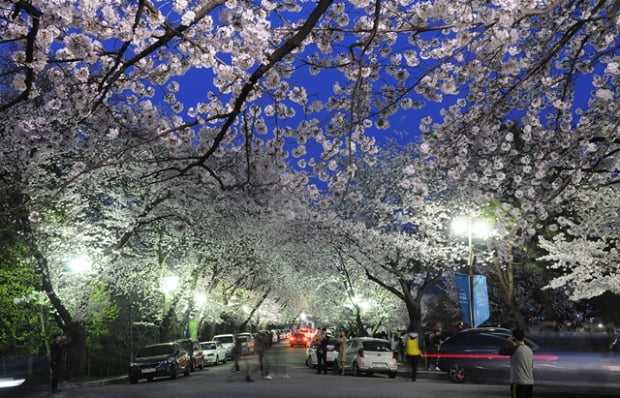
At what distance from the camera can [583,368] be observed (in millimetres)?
14023

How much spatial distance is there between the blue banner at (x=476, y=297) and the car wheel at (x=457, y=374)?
5015 mm

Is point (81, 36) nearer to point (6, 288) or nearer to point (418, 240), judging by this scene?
point (6, 288)

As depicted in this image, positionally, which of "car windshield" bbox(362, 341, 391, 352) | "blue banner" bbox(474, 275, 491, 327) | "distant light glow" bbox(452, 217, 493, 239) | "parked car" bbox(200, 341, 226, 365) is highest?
"distant light glow" bbox(452, 217, 493, 239)

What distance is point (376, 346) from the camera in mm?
23641

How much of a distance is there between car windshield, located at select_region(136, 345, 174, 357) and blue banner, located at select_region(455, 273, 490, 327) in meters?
11.7

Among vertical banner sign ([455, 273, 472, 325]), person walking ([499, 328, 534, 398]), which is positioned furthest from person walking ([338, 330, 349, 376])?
person walking ([499, 328, 534, 398])

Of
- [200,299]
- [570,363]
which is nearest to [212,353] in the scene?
[200,299]

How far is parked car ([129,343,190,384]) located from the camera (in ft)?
75.3

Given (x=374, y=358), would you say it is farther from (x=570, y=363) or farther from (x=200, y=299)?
(x=200, y=299)

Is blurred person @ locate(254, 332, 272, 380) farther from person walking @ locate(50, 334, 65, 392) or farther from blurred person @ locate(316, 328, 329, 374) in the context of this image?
person walking @ locate(50, 334, 65, 392)

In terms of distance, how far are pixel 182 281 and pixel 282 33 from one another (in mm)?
26242

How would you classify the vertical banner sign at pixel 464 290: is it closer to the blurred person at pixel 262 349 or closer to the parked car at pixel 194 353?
the blurred person at pixel 262 349

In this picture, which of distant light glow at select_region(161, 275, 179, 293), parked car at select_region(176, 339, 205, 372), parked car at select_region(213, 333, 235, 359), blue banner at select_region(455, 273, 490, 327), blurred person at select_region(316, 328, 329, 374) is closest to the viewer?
blue banner at select_region(455, 273, 490, 327)

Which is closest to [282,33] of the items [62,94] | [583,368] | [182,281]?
[62,94]
